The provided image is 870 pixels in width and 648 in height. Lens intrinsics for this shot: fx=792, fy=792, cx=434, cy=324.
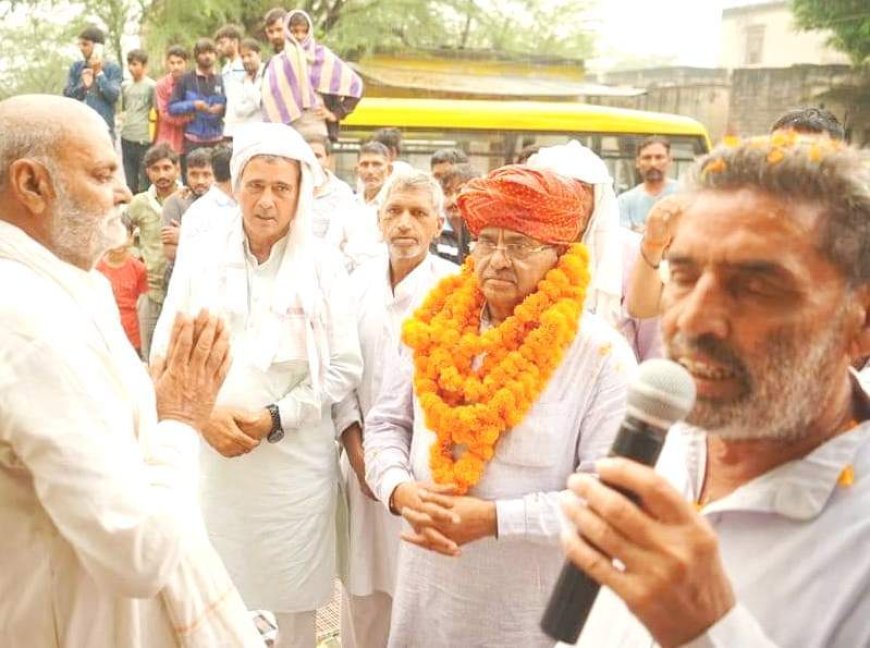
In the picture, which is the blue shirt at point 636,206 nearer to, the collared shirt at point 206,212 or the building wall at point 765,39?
the collared shirt at point 206,212

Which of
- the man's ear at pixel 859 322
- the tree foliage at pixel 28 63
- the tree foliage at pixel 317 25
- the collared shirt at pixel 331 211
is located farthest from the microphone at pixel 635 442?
the tree foliage at pixel 28 63

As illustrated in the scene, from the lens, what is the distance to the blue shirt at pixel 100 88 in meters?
9.66

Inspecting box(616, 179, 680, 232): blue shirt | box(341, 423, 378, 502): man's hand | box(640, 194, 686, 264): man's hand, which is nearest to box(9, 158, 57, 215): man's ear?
box(341, 423, 378, 502): man's hand

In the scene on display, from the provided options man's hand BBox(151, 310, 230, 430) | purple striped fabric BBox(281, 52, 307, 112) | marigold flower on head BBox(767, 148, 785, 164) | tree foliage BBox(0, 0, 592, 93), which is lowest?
man's hand BBox(151, 310, 230, 430)

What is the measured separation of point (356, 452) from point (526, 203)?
144cm

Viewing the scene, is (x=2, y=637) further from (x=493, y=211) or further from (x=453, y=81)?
(x=453, y=81)

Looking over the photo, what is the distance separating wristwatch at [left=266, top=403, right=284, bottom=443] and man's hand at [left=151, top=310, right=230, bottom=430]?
1064 mm

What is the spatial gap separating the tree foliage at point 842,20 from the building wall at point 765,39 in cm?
2280

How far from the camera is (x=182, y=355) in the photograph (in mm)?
1928

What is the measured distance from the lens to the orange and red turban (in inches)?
94.3

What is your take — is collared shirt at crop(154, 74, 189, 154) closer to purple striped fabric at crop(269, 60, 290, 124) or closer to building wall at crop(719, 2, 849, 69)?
purple striped fabric at crop(269, 60, 290, 124)

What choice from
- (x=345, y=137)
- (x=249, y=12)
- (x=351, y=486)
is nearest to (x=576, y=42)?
(x=249, y=12)

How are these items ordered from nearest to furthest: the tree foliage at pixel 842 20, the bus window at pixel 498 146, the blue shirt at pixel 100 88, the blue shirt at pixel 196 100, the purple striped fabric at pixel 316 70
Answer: the purple striped fabric at pixel 316 70 < the blue shirt at pixel 196 100 < the blue shirt at pixel 100 88 < the bus window at pixel 498 146 < the tree foliage at pixel 842 20

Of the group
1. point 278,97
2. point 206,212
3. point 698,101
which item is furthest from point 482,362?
point 698,101
